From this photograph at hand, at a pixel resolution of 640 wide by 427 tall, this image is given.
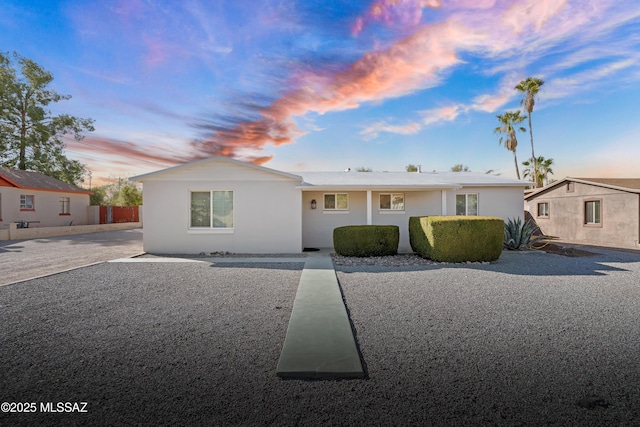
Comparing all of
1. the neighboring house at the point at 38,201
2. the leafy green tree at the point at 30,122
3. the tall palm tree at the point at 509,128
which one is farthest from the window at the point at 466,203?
the leafy green tree at the point at 30,122

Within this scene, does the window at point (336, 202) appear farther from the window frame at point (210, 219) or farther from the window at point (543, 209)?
the window at point (543, 209)

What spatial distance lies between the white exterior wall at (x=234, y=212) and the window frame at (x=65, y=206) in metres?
17.5

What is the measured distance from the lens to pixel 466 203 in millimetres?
13523

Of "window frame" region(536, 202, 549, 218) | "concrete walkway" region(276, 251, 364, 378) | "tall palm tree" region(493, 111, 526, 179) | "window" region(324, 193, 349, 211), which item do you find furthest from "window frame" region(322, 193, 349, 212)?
"tall palm tree" region(493, 111, 526, 179)

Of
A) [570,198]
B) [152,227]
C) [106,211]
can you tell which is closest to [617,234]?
[570,198]

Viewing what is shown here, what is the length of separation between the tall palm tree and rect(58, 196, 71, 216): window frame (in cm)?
3908

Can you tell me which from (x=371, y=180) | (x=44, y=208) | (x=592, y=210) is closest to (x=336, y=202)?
(x=371, y=180)

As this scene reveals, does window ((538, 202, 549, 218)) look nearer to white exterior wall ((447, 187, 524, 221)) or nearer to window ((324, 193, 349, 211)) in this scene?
white exterior wall ((447, 187, 524, 221))

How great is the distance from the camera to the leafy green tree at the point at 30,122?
2434 cm

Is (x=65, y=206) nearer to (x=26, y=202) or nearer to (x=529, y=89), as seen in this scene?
(x=26, y=202)

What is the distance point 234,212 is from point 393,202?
699cm

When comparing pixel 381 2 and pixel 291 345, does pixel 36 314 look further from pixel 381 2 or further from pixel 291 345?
pixel 381 2

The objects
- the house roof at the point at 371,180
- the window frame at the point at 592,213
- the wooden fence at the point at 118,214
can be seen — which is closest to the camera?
the house roof at the point at 371,180

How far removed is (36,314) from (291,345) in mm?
4265
